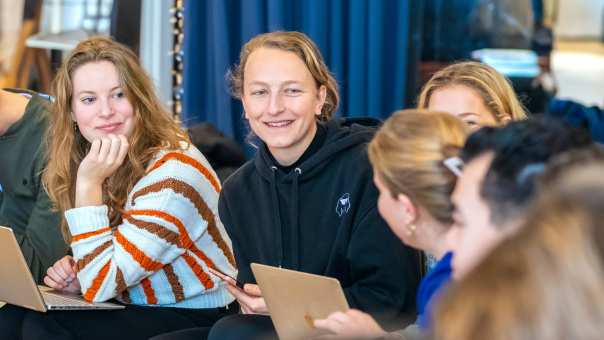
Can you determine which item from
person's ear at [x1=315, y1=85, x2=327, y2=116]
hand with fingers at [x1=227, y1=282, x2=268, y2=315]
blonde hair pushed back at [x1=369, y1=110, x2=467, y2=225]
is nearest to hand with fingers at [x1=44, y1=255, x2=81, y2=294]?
hand with fingers at [x1=227, y1=282, x2=268, y2=315]

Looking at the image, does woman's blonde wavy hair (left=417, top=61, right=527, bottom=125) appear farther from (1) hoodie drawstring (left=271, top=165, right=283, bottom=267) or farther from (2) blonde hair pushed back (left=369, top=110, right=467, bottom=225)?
(2) blonde hair pushed back (left=369, top=110, right=467, bottom=225)

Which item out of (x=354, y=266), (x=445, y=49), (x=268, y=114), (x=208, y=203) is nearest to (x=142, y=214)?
(x=208, y=203)

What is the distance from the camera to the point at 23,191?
269 cm

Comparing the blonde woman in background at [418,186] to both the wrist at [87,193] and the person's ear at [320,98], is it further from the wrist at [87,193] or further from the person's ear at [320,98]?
the wrist at [87,193]

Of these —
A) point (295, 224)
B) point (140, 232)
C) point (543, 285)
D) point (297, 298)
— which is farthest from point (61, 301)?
point (543, 285)

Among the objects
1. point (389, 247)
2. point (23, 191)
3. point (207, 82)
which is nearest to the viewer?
point (389, 247)

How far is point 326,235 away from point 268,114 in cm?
30

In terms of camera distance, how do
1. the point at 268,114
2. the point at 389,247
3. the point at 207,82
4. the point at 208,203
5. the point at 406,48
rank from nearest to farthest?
the point at 389,247 → the point at 268,114 → the point at 208,203 → the point at 406,48 → the point at 207,82

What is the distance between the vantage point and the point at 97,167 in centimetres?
235

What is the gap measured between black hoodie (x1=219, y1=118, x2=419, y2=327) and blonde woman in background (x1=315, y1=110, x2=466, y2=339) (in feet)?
1.10

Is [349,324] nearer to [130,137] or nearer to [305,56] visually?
[305,56]

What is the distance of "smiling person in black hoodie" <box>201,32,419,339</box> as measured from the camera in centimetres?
207

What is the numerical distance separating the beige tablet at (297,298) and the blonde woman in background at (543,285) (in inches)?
39.1

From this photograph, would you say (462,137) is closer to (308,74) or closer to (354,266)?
(354,266)
